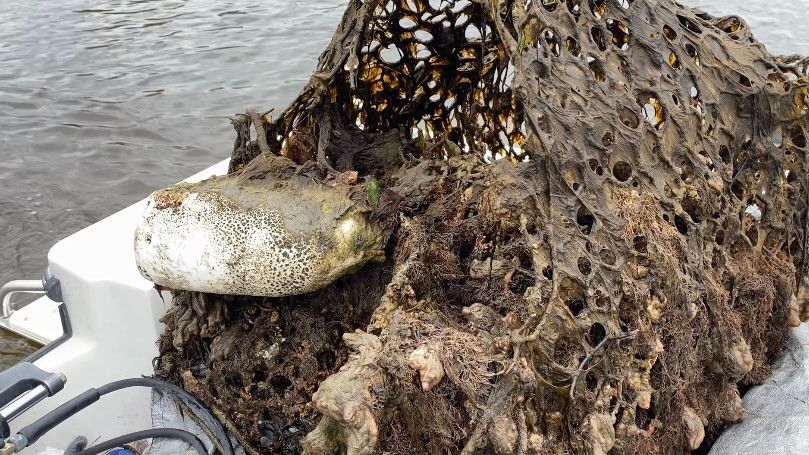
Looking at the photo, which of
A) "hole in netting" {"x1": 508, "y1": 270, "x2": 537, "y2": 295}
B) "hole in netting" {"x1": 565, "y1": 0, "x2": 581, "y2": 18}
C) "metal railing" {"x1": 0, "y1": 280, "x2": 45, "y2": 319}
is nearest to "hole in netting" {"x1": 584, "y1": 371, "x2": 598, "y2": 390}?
"hole in netting" {"x1": 508, "y1": 270, "x2": 537, "y2": 295}

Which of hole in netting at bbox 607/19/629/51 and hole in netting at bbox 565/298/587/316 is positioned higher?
hole in netting at bbox 607/19/629/51

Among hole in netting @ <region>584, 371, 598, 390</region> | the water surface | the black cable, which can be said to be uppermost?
hole in netting @ <region>584, 371, 598, 390</region>

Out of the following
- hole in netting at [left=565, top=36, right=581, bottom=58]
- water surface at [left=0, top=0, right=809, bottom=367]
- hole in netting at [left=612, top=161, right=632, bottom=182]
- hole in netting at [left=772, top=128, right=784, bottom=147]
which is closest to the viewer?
hole in netting at [left=612, top=161, right=632, bottom=182]

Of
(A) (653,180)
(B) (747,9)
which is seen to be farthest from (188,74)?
(A) (653,180)

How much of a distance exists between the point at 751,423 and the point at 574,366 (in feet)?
2.56

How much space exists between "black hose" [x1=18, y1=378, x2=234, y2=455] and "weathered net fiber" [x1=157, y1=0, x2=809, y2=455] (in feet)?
0.14

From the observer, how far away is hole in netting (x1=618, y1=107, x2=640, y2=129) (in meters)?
1.80

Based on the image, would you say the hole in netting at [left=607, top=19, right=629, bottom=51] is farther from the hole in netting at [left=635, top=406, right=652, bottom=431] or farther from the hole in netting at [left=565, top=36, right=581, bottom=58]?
the hole in netting at [left=635, top=406, right=652, bottom=431]

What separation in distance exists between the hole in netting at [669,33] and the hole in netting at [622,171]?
0.51 meters

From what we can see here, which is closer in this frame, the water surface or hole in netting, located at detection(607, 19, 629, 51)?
hole in netting, located at detection(607, 19, 629, 51)

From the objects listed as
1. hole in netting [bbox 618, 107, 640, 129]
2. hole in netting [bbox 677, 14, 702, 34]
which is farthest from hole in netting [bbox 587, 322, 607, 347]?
hole in netting [bbox 677, 14, 702, 34]

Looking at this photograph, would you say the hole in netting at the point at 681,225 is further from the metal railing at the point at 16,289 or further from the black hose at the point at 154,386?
the metal railing at the point at 16,289

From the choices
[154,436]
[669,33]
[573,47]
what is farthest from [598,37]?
[154,436]

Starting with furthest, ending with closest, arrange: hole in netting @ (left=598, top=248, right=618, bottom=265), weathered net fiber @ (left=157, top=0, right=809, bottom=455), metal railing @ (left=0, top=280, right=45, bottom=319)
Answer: metal railing @ (left=0, top=280, right=45, bottom=319) < hole in netting @ (left=598, top=248, right=618, bottom=265) < weathered net fiber @ (left=157, top=0, right=809, bottom=455)
